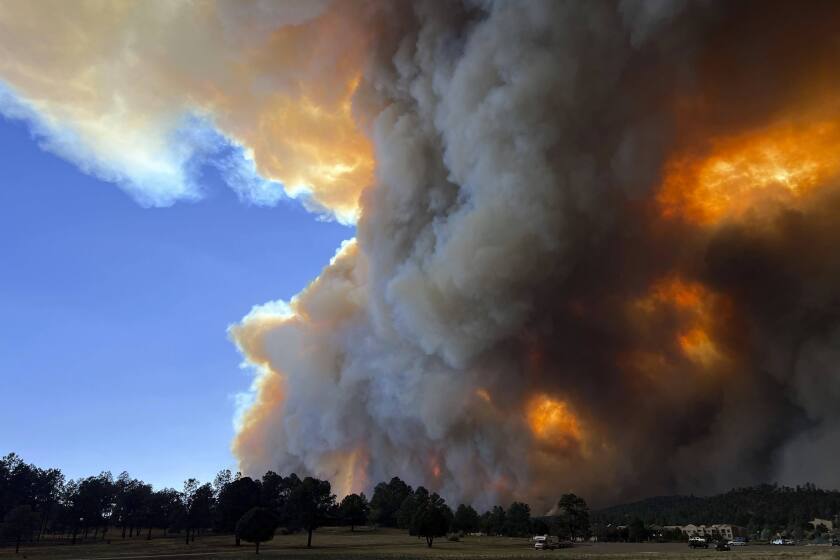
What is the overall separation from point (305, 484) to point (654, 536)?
71.8 metres

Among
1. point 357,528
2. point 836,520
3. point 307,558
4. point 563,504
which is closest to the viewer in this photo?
point 307,558

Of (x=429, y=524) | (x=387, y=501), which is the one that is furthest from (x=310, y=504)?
(x=387, y=501)

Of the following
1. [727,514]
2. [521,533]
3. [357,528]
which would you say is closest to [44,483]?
[357,528]

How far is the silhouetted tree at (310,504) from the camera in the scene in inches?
3476

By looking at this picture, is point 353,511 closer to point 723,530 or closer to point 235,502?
point 235,502

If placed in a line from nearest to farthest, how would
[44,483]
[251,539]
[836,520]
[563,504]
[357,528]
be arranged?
[251,539] → [563,504] → [357,528] → [44,483] → [836,520]

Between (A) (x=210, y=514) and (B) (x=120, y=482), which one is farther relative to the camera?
(B) (x=120, y=482)

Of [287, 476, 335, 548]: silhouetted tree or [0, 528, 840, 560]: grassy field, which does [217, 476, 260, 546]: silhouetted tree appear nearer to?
[287, 476, 335, 548]: silhouetted tree

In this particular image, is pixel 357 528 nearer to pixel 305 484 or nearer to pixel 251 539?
pixel 305 484

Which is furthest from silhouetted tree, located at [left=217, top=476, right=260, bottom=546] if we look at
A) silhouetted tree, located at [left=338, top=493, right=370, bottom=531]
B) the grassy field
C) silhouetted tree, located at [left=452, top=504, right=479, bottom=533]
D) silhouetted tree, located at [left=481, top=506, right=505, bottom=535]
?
silhouetted tree, located at [left=481, top=506, right=505, bottom=535]

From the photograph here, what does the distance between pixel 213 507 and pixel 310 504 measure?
42677 mm

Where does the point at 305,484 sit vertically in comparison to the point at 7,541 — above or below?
above

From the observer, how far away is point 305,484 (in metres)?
95.2

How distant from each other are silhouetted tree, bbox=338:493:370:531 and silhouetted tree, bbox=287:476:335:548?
21.8 m
